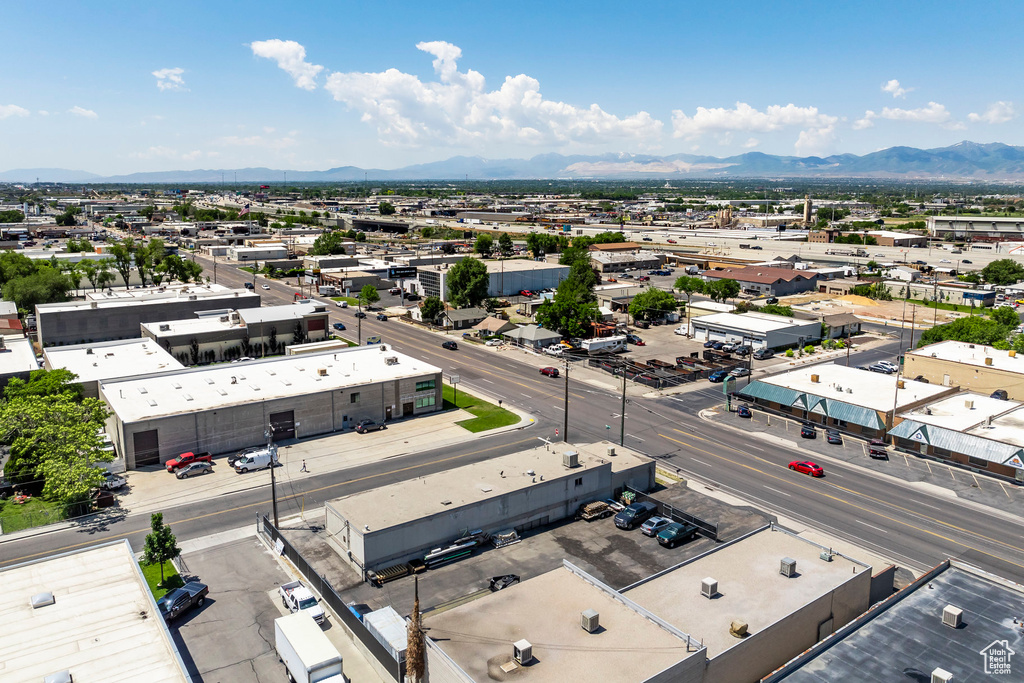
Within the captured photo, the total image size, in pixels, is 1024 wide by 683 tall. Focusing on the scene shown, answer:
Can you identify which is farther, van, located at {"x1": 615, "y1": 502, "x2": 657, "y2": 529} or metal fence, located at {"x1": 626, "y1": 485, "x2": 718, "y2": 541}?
van, located at {"x1": 615, "y1": 502, "x2": 657, "y2": 529}

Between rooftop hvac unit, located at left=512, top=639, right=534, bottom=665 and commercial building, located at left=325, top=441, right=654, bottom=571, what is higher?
rooftop hvac unit, located at left=512, top=639, right=534, bottom=665

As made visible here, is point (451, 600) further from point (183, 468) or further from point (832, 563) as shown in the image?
point (183, 468)

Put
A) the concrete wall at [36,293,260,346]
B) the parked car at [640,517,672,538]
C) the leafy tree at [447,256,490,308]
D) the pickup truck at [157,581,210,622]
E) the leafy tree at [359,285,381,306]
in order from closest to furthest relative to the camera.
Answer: the pickup truck at [157,581,210,622] → the parked car at [640,517,672,538] → the concrete wall at [36,293,260,346] → the leafy tree at [447,256,490,308] → the leafy tree at [359,285,381,306]

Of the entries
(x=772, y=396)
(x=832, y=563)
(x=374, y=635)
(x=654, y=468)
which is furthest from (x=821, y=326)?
(x=374, y=635)

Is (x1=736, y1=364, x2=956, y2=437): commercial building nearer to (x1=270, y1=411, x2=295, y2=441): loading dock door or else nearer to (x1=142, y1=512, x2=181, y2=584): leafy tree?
(x1=270, y1=411, x2=295, y2=441): loading dock door

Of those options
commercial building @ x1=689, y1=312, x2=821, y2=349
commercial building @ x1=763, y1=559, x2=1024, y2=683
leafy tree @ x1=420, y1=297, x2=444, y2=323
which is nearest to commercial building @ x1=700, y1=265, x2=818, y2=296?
commercial building @ x1=689, y1=312, x2=821, y2=349

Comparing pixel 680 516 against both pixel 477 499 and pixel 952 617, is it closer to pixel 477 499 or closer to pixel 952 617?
pixel 477 499

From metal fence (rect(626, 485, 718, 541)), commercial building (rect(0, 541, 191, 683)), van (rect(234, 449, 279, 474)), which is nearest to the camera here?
commercial building (rect(0, 541, 191, 683))
